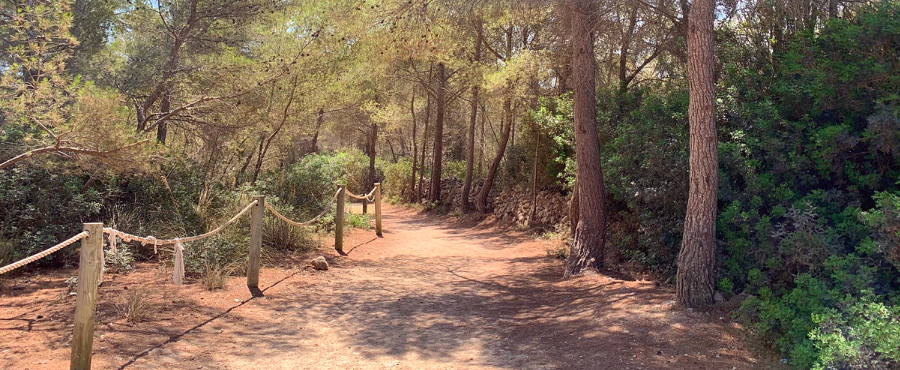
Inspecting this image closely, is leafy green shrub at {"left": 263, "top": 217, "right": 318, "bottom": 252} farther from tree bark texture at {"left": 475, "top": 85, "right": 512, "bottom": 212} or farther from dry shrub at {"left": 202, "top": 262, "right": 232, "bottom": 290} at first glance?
tree bark texture at {"left": 475, "top": 85, "right": 512, "bottom": 212}

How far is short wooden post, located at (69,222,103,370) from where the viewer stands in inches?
159

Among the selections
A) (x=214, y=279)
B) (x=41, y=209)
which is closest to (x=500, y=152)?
(x=214, y=279)

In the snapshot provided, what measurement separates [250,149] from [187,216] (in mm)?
5865

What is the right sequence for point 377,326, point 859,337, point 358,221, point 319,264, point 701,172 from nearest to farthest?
point 859,337 < point 701,172 < point 377,326 < point 319,264 < point 358,221

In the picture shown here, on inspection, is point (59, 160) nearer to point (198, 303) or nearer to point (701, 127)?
point (198, 303)

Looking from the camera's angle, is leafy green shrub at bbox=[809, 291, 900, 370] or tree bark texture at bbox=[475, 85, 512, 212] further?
tree bark texture at bbox=[475, 85, 512, 212]

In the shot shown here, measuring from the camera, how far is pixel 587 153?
27.9 feet

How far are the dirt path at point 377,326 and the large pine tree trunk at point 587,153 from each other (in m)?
0.59

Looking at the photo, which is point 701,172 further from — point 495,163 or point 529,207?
point 495,163

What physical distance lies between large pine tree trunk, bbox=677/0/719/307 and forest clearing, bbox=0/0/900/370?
0.02 metres

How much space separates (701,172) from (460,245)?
7821mm

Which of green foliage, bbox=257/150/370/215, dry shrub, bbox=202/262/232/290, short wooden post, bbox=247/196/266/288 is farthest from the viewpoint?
green foliage, bbox=257/150/370/215

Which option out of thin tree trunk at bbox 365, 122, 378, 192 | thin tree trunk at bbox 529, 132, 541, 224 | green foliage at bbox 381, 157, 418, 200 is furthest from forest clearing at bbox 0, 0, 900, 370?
thin tree trunk at bbox 365, 122, 378, 192

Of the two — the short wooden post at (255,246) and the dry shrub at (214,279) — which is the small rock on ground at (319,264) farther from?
the dry shrub at (214,279)
